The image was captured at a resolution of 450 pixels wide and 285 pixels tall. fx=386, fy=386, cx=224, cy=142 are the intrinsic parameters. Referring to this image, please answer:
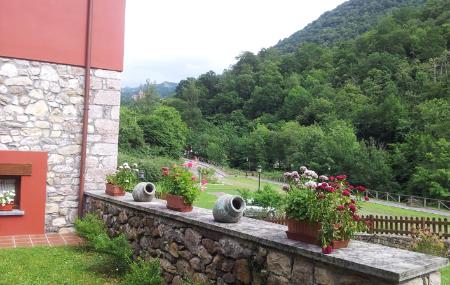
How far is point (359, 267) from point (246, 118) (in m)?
67.4

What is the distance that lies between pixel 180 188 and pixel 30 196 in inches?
141

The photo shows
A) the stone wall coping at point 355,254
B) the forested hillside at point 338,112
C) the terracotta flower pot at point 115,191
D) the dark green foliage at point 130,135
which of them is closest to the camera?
the stone wall coping at point 355,254

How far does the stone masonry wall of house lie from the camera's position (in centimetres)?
645

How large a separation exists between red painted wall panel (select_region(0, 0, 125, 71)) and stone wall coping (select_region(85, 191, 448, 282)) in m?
4.73

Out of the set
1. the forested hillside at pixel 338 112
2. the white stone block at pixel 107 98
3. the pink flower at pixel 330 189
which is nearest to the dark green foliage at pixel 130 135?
the forested hillside at pixel 338 112

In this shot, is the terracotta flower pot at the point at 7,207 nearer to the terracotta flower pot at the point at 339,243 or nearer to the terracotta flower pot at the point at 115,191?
the terracotta flower pot at the point at 115,191

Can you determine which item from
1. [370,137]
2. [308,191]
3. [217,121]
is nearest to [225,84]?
[217,121]

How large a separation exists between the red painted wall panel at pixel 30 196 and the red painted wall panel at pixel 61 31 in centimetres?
168

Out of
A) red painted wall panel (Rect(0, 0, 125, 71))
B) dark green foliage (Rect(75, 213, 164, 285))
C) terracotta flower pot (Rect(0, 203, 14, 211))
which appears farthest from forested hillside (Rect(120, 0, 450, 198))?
terracotta flower pot (Rect(0, 203, 14, 211))

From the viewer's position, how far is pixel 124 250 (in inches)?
181

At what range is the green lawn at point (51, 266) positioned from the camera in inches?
169

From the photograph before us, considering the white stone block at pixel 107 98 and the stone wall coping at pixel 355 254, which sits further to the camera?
the white stone block at pixel 107 98

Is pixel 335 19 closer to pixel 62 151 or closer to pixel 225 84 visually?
pixel 225 84

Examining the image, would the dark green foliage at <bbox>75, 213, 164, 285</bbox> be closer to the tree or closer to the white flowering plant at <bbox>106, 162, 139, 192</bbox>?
the white flowering plant at <bbox>106, 162, 139, 192</bbox>
